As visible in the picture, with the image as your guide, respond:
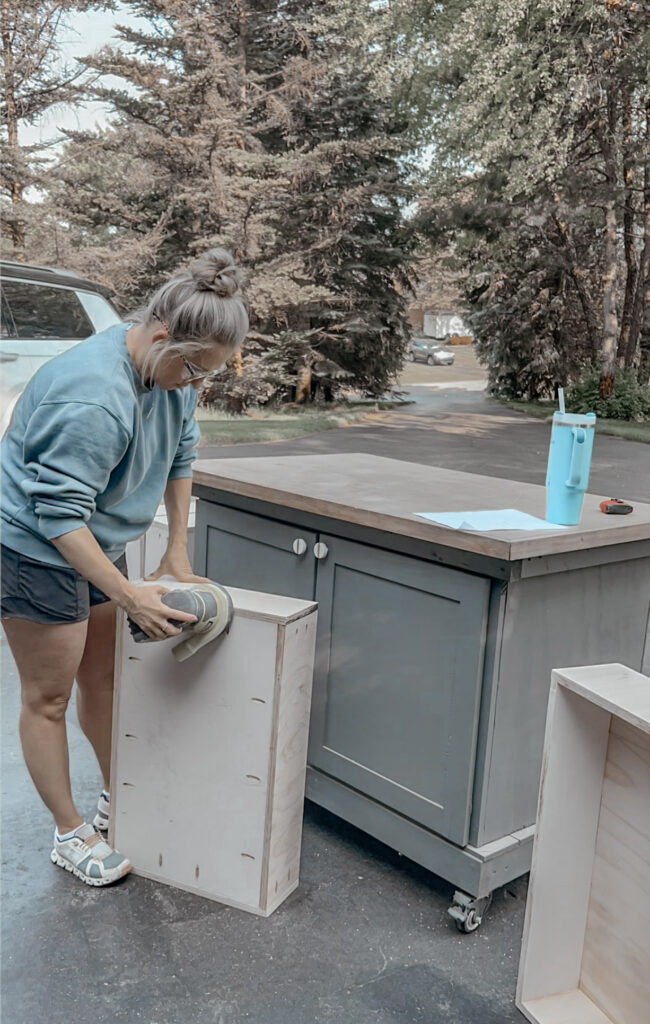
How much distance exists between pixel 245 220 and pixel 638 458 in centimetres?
581

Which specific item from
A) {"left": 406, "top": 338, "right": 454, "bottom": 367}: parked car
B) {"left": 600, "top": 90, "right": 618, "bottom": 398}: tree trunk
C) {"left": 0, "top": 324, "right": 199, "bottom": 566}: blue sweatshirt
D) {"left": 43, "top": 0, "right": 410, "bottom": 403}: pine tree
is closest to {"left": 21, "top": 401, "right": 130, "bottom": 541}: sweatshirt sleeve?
{"left": 0, "top": 324, "right": 199, "bottom": 566}: blue sweatshirt

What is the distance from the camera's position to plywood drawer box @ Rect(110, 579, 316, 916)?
1.39 m

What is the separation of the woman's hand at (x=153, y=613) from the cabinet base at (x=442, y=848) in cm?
61

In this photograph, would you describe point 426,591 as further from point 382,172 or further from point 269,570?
point 382,172

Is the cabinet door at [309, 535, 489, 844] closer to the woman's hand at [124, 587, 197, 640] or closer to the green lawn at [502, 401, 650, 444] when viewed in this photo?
the woman's hand at [124, 587, 197, 640]

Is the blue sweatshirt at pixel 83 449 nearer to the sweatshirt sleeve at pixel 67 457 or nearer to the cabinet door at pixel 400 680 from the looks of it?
the sweatshirt sleeve at pixel 67 457

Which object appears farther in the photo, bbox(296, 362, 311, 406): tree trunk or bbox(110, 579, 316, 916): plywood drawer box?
bbox(296, 362, 311, 406): tree trunk

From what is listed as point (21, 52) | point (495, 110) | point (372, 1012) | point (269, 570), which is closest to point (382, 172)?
point (495, 110)

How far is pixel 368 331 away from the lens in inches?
422

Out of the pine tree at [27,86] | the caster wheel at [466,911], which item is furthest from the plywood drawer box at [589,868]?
the pine tree at [27,86]

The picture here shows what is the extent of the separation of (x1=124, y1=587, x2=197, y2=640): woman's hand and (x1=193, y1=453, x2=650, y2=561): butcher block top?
1.38ft

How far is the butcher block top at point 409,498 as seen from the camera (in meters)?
1.33

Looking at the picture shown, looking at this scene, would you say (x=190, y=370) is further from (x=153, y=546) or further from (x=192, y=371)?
(x=153, y=546)

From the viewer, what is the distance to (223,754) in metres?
1.44
